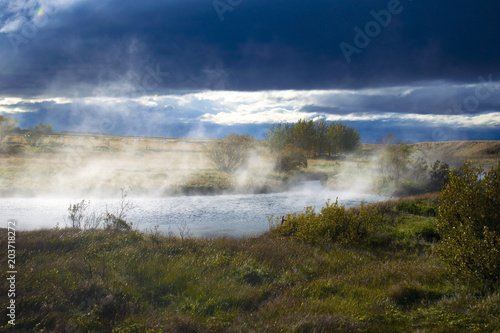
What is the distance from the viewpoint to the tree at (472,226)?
7.22m

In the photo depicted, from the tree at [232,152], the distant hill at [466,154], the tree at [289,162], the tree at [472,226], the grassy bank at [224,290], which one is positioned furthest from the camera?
the distant hill at [466,154]

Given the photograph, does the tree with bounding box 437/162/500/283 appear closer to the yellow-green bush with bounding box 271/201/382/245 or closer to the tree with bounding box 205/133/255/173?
the yellow-green bush with bounding box 271/201/382/245

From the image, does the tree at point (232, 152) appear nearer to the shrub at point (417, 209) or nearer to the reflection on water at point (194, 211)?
the reflection on water at point (194, 211)

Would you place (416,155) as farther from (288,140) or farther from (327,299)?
(327,299)

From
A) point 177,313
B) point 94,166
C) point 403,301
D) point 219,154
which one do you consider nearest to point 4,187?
point 94,166

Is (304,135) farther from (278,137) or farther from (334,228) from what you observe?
(334,228)

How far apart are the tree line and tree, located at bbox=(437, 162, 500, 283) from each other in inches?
2919

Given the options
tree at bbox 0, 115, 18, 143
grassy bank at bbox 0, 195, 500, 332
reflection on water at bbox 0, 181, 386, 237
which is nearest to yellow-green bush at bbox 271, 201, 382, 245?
grassy bank at bbox 0, 195, 500, 332

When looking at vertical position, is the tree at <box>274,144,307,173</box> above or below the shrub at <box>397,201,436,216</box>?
above

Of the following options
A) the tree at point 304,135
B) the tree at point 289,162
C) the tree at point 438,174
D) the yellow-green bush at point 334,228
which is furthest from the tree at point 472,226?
the tree at point 304,135

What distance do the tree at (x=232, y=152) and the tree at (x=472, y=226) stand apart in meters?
42.1

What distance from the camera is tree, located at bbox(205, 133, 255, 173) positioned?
5031 centimetres

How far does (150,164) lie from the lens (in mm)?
53719

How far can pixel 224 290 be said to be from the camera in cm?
734
